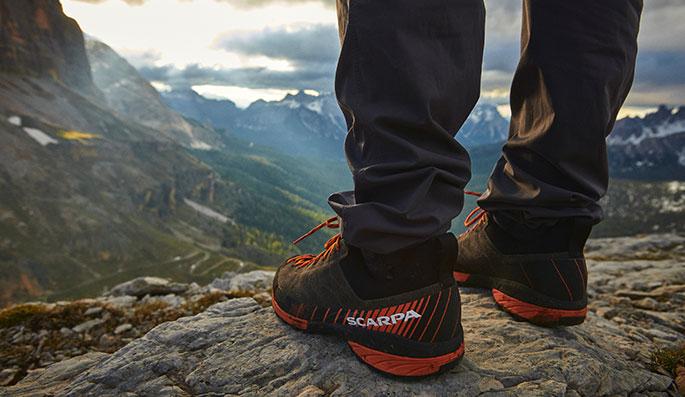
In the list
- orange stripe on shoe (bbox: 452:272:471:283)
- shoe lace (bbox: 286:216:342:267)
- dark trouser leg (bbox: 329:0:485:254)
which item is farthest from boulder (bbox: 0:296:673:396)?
dark trouser leg (bbox: 329:0:485:254)

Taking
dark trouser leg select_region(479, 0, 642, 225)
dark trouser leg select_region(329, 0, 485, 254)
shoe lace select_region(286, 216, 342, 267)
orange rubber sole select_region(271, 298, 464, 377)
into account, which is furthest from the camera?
shoe lace select_region(286, 216, 342, 267)

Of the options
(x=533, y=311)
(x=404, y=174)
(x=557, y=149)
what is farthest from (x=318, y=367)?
(x=557, y=149)

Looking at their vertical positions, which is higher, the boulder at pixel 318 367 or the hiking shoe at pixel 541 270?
the hiking shoe at pixel 541 270

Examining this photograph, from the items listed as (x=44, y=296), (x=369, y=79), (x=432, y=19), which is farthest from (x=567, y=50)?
(x=44, y=296)

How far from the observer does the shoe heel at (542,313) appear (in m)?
3.11

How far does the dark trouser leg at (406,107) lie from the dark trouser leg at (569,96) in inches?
28.3

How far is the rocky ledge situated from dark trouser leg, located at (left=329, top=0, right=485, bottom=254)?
0.92 m

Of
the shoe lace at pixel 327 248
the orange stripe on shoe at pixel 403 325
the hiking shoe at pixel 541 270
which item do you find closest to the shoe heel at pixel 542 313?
the hiking shoe at pixel 541 270

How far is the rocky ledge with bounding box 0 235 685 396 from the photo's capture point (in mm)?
2553

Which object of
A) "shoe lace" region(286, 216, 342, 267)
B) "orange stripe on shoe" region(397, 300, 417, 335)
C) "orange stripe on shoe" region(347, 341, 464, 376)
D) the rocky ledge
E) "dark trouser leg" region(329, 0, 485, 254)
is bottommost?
the rocky ledge

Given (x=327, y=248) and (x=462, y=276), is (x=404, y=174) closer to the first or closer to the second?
(x=327, y=248)

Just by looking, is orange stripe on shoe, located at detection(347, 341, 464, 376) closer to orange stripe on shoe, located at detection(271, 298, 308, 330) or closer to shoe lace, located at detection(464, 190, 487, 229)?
orange stripe on shoe, located at detection(271, 298, 308, 330)

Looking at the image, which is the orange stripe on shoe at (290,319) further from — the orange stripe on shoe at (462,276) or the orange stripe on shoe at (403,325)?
the orange stripe on shoe at (462,276)

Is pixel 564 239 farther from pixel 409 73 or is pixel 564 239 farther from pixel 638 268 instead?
pixel 638 268
